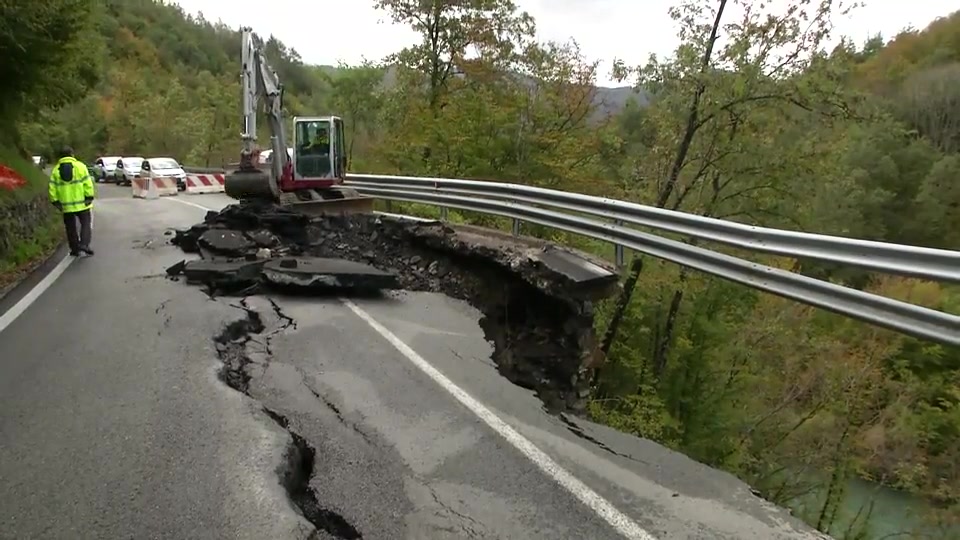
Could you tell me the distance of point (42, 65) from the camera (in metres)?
13.7

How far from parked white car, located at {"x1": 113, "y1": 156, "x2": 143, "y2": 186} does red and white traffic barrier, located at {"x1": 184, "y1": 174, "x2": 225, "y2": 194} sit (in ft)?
26.0

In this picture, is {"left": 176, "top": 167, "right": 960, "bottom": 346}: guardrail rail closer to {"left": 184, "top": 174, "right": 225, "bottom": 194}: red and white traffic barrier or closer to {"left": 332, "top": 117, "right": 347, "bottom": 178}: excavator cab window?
{"left": 332, "top": 117, "right": 347, "bottom": 178}: excavator cab window

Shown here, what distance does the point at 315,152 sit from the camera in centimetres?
1662

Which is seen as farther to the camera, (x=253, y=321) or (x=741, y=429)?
(x=741, y=429)

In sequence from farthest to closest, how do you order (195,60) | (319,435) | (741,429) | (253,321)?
1. (195,60)
2. (741,429)
3. (253,321)
4. (319,435)

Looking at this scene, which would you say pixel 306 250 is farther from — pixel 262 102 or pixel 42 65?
pixel 42 65

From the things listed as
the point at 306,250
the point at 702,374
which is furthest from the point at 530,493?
the point at 702,374

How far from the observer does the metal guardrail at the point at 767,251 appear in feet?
12.6

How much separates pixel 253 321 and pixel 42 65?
10.5 m

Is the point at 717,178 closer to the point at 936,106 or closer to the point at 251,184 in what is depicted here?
the point at 251,184

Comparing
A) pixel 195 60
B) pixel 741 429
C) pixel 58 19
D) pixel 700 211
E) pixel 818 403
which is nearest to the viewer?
pixel 58 19

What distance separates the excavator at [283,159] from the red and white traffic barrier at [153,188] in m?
12.9

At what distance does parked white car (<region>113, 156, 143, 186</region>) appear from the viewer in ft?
123

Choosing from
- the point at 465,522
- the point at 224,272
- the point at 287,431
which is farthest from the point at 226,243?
the point at 465,522
